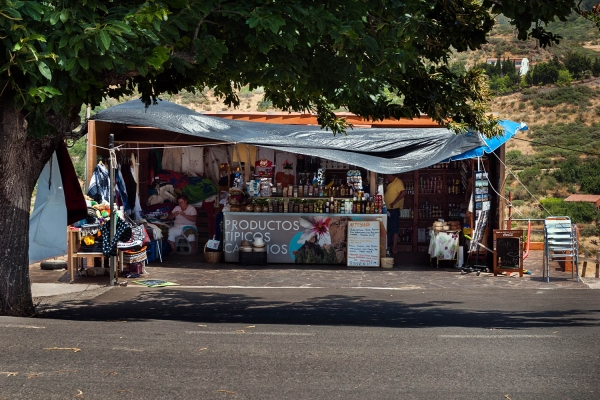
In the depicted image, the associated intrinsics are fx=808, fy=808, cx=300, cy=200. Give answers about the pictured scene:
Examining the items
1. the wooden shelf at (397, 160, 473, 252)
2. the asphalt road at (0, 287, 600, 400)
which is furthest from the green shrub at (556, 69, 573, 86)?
the asphalt road at (0, 287, 600, 400)

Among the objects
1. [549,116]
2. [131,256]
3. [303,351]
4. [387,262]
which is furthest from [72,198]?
[549,116]

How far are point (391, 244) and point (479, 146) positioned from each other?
4.06 meters

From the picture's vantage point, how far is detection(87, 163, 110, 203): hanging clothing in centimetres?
1428

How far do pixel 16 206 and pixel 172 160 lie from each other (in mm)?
8390

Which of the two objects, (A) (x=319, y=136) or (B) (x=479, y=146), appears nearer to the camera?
(B) (x=479, y=146)

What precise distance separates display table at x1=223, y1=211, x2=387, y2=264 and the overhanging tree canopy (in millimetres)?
4272

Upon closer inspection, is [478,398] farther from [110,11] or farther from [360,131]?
[360,131]

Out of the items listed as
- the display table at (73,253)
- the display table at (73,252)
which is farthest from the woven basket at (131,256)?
the display table at (73,252)

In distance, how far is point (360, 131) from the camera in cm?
1583

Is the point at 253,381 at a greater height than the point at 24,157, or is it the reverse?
the point at 24,157

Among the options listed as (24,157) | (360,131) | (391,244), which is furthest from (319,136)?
(24,157)

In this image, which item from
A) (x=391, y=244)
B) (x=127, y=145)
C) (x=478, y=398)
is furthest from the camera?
(x=391, y=244)

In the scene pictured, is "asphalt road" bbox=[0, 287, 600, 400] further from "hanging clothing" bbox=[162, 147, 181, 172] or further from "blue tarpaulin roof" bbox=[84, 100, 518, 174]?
"hanging clothing" bbox=[162, 147, 181, 172]

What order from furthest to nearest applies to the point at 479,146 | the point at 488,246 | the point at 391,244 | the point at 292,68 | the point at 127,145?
the point at 391,244 < the point at 127,145 < the point at 488,246 < the point at 479,146 < the point at 292,68
